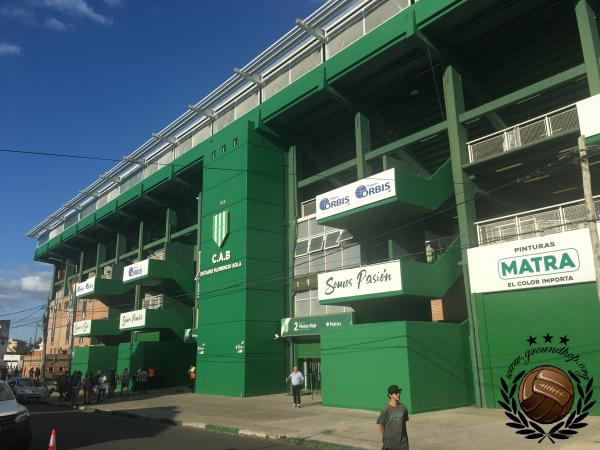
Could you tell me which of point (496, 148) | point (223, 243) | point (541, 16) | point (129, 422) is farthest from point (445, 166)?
point (129, 422)

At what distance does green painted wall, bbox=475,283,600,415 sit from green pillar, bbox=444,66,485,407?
35cm

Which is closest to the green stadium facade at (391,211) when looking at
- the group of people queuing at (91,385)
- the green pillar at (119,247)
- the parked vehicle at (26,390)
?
the group of people queuing at (91,385)

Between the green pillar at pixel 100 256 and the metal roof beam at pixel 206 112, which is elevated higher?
the metal roof beam at pixel 206 112

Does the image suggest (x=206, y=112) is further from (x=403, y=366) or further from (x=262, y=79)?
(x=403, y=366)

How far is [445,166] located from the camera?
2100 cm

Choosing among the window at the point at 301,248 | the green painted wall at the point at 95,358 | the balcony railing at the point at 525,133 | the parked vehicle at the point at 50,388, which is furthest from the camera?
the green painted wall at the point at 95,358

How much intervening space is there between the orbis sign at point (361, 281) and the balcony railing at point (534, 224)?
3.82m

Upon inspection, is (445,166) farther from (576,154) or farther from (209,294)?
(209,294)

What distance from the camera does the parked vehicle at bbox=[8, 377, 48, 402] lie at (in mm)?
28297

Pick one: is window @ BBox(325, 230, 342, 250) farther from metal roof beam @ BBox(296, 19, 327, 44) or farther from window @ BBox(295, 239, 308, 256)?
metal roof beam @ BBox(296, 19, 327, 44)

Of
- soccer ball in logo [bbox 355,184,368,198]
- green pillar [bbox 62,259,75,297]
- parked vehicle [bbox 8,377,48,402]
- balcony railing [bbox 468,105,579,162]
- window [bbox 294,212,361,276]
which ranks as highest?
green pillar [bbox 62,259,75,297]

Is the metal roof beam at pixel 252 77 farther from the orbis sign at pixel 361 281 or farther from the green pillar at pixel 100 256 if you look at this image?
the green pillar at pixel 100 256

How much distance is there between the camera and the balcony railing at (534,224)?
55.1 ft

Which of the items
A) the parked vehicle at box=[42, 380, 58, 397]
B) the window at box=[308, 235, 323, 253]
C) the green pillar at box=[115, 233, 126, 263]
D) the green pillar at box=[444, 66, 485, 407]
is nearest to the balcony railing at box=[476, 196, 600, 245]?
the green pillar at box=[444, 66, 485, 407]
